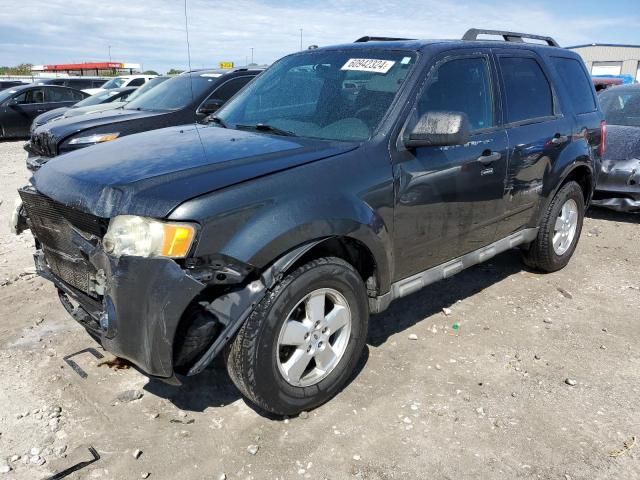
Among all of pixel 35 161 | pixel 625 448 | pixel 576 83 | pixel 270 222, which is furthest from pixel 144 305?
pixel 35 161

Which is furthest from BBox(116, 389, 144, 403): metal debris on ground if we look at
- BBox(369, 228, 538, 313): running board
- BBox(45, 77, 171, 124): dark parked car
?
BBox(45, 77, 171, 124): dark parked car

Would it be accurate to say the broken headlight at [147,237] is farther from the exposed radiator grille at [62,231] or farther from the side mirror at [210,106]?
the side mirror at [210,106]

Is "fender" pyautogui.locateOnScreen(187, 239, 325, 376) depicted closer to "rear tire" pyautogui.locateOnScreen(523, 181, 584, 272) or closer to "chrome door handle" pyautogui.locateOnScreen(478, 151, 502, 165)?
"chrome door handle" pyautogui.locateOnScreen(478, 151, 502, 165)

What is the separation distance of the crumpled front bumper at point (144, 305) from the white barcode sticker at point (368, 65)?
1.91 meters

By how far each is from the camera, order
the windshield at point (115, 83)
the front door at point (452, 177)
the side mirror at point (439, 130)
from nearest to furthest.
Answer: the side mirror at point (439, 130) → the front door at point (452, 177) → the windshield at point (115, 83)

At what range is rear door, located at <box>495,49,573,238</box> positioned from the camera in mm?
4113

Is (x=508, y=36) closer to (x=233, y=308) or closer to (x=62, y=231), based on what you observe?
(x=233, y=308)

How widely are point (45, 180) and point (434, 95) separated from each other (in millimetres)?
2347

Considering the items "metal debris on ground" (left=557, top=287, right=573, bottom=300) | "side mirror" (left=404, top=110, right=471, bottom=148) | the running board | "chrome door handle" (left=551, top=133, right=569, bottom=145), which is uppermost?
"side mirror" (left=404, top=110, right=471, bottom=148)

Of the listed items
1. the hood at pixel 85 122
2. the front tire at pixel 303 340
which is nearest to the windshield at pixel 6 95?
the hood at pixel 85 122

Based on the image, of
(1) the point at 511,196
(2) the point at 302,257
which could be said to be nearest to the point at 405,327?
(1) the point at 511,196

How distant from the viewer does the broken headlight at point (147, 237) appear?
2.41 m

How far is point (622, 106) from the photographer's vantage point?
7.96 meters

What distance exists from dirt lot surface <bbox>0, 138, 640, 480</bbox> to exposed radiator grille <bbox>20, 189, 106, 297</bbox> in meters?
0.77
